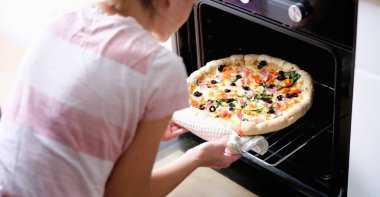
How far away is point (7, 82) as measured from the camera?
8.70 feet

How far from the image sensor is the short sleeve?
3.34 ft

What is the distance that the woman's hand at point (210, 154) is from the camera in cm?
134

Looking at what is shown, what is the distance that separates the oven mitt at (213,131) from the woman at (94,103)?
510 millimetres

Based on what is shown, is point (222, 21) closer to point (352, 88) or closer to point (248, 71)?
point (248, 71)

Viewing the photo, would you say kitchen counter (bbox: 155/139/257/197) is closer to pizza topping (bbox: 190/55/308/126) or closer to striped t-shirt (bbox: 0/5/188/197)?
pizza topping (bbox: 190/55/308/126)

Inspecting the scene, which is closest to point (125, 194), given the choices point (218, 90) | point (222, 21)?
point (218, 90)

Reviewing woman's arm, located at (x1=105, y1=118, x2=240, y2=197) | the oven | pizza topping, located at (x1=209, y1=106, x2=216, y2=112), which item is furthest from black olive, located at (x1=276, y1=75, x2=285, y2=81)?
woman's arm, located at (x1=105, y1=118, x2=240, y2=197)

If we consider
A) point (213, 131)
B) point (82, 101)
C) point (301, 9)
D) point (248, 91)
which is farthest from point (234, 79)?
point (82, 101)

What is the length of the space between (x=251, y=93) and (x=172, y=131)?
328 millimetres

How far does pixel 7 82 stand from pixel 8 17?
1.04 ft

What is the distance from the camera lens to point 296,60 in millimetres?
1974

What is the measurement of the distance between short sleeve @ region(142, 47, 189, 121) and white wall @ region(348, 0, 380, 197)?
0.52 m

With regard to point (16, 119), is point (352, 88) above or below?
below

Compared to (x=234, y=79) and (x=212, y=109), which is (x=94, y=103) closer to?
(x=212, y=109)
